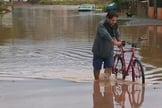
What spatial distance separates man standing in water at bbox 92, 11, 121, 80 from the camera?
1051cm

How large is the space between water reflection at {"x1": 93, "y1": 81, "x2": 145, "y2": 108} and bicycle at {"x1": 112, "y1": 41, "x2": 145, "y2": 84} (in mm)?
301

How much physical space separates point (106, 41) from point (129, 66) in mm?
854

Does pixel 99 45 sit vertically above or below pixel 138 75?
above

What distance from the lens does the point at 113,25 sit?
1078 centimetres

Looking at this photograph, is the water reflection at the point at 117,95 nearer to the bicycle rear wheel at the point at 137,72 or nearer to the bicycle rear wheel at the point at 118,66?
the bicycle rear wheel at the point at 137,72

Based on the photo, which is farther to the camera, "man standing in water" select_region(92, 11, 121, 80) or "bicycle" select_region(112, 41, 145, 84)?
"bicycle" select_region(112, 41, 145, 84)

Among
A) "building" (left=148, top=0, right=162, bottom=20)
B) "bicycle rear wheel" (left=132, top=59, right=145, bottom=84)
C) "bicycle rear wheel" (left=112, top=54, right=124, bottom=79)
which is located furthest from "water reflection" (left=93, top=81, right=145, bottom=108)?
"building" (left=148, top=0, right=162, bottom=20)

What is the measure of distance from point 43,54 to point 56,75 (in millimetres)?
5111

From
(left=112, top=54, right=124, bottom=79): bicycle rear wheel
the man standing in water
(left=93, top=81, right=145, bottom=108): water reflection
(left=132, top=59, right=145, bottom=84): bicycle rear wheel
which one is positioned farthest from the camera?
(left=112, top=54, right=124, bottom=79): bicycle rear wheel

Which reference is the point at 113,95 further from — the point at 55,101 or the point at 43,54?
the point at 43,54

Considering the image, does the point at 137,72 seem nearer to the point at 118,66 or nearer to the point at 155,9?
the point at 118,66

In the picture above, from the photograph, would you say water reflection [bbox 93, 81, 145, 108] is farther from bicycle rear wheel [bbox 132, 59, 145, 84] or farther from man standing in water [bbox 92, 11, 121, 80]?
man standing in water [bbox 92, 11, 121, 80]

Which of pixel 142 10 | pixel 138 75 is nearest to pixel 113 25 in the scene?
pixel 138 75

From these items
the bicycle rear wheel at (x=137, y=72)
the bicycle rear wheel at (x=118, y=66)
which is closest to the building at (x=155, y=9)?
the bicycle rear wheel at (x=118, y=66)
